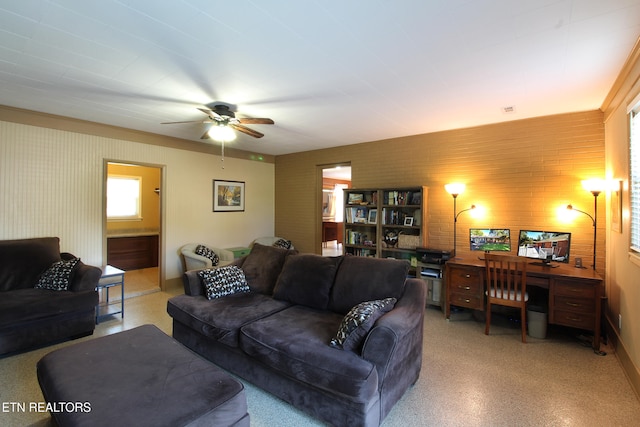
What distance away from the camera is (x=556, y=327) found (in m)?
3.46

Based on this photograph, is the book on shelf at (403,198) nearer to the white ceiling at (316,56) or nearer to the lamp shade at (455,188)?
the lamp shade at (455,188)

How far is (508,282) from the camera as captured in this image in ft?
10.3

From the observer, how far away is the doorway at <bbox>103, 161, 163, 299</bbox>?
5.93 metres

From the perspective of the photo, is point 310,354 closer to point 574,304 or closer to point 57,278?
point 574,304

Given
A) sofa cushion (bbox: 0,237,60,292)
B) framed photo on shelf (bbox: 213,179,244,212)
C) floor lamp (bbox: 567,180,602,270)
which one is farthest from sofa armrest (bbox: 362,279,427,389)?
framed photo on shelf (bbox: 213,179,244,212)

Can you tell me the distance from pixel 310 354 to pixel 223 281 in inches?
58.6

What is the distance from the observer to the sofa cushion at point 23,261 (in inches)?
126

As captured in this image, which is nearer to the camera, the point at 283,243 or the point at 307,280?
the point at 307,280

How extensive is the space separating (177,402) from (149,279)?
4.69 m

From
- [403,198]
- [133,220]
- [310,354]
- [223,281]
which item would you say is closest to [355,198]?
[403,198]

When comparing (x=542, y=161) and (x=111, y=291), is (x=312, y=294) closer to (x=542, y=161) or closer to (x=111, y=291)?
(x=542, y=161)

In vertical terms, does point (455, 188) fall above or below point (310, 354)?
above

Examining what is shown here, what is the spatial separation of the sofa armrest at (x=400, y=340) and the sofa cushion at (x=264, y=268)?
4.63 ft

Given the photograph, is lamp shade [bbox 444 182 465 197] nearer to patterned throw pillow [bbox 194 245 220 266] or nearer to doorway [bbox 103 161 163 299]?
patterned throw pillow [bbox 194 245 220 266]
